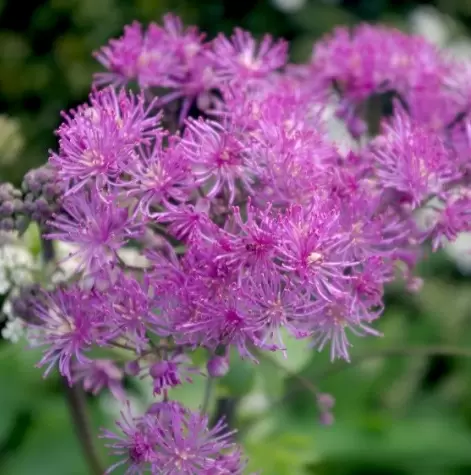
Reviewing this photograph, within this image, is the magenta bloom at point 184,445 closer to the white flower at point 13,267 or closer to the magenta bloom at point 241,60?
the white flower at point 13,267

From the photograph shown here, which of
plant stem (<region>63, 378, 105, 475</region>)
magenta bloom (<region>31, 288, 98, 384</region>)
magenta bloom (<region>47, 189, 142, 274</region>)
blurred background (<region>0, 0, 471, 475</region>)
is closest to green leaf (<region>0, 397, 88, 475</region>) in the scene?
blurred background (<region>0, 0, 471, 475</region>)

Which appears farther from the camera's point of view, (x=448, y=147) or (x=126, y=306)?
(x=448, y=147)

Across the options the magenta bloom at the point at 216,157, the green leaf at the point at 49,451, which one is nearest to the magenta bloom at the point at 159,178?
the magenta bloom at the point at 216,157

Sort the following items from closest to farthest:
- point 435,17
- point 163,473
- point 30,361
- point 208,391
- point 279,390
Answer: point 163,473 → point 208,391 → point 279,390 → point 30,361 → point 435,17

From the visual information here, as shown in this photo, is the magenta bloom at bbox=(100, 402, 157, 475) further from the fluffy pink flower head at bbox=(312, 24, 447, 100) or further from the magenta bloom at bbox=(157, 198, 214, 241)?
the fluffy pink flower head at bbox=(312, 24, 447, 100)

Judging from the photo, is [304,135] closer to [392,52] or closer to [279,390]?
[392,52]

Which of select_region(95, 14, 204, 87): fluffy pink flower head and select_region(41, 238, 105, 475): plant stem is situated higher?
select_region(95, 14, 204, 87): fluffy pink flower head

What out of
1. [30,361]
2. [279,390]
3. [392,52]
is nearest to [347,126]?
[392,52]

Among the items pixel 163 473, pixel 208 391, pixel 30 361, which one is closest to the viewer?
pixel 163 473
